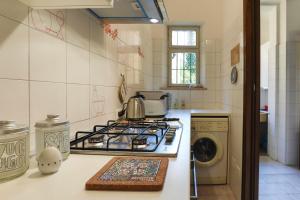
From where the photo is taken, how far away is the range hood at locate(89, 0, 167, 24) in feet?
4.17

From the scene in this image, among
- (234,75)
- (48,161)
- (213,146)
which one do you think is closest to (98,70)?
(48,161)

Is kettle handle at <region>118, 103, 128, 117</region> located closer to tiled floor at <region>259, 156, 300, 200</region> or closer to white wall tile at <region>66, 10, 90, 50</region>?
white wall tile at <region>66, 10, 90, 50</region>

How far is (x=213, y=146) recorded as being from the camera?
2805mm

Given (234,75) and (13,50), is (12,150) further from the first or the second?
(234,75)

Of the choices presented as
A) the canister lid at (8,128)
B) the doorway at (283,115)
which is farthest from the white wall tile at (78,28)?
the doorway at (283,115)

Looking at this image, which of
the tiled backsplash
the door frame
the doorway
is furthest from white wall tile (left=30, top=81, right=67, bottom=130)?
the doorway

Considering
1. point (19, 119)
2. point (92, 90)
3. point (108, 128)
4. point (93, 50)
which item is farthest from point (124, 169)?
point (93, 50)

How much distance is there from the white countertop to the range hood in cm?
86

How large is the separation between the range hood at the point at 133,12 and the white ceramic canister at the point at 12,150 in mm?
828

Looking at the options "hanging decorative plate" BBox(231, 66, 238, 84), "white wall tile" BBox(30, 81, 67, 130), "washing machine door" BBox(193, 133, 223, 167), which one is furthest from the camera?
"washing machine door" BBox(193, 133, 223, 167)

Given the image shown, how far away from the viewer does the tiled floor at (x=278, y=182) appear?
8.33 ft

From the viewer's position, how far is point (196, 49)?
3.73 meters

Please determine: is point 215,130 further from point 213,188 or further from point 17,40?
point 17,40

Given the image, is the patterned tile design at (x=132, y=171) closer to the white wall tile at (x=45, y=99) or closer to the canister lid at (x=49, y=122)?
the canister lid at (x=49, y=122)
